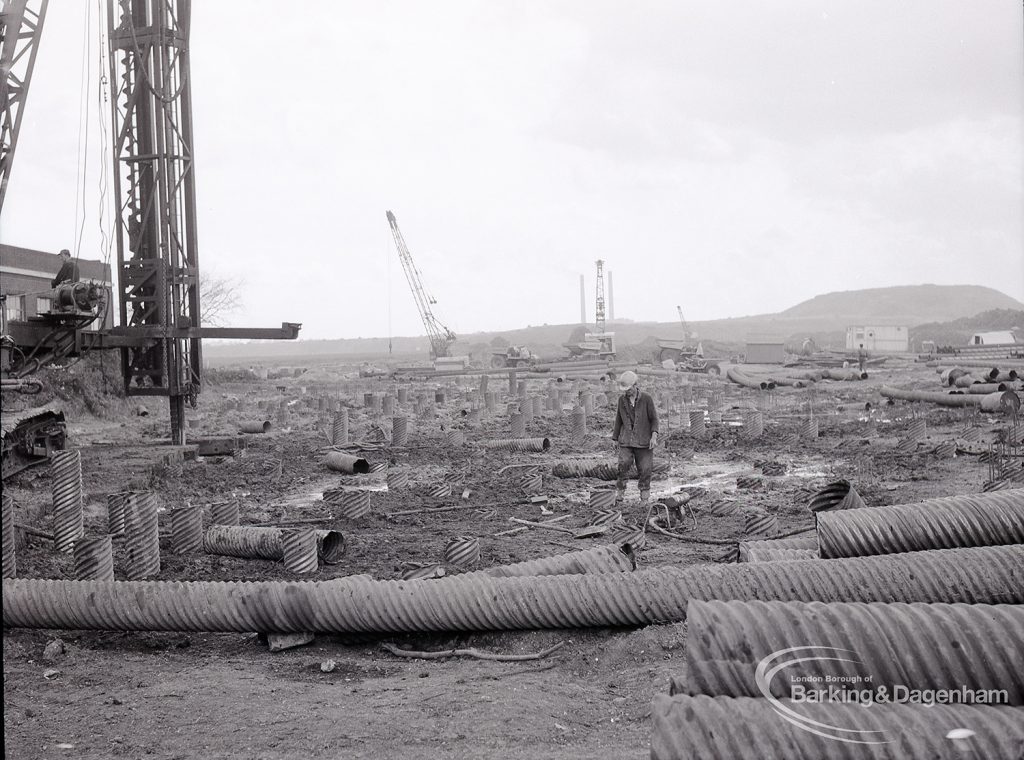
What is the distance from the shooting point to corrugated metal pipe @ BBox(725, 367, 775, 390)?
32.2 metres

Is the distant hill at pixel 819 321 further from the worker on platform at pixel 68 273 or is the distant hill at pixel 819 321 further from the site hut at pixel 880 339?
the worker on platform at pixel 68 273

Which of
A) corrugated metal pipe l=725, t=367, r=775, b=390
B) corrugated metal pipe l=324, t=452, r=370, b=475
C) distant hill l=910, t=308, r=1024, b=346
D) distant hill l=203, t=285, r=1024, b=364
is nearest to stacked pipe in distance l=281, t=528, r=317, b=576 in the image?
corrugated metal pipe l=324, t=452, r=370, b=475

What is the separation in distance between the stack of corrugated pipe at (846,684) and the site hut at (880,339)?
196ft

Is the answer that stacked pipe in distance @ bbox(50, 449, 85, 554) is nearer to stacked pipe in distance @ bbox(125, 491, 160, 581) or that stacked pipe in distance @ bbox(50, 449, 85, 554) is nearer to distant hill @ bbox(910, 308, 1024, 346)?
stacked pipe in distance @ bbox(125, 491, 160, 581)

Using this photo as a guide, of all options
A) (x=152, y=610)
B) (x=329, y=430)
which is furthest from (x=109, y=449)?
(x=152, y=610)

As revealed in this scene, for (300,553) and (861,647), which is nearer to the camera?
(861,647)

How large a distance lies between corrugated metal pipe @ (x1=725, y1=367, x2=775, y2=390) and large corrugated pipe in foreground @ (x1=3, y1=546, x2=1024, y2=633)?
2754cm

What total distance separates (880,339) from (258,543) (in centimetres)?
5798

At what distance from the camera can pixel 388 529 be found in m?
9.80

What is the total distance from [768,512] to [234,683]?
21.9 ft

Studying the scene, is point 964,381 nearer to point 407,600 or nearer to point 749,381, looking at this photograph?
point 749,381

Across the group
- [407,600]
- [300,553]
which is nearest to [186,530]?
[300,553]

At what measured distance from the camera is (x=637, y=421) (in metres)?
10.5

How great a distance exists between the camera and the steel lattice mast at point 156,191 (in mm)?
15039
